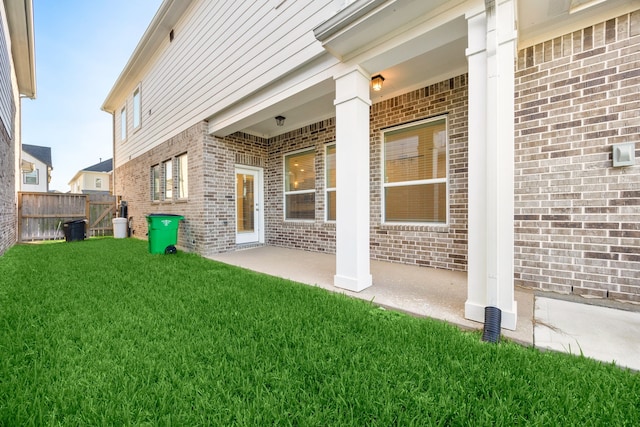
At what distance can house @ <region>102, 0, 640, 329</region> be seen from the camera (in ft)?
7.86

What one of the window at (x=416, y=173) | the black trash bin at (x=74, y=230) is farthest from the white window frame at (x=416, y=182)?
the black trash bin at (x=74, y=230)

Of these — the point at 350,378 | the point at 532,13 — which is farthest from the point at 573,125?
the point at 350,378

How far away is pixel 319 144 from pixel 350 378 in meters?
5.29

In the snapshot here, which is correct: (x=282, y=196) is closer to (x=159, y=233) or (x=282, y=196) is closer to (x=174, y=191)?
(x=159, y=233)

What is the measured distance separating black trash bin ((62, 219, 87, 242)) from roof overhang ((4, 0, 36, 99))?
5.02 m

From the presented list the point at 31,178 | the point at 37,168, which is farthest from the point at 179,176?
the point at 37,168

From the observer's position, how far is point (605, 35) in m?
2.81

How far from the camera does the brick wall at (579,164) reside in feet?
8.93

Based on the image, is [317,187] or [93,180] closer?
[317,187]

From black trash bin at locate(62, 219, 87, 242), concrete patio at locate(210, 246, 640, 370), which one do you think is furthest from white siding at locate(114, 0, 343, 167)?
concrete patio at locate(210, 246, 640, 370)

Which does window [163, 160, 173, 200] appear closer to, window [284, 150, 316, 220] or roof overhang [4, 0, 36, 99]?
window [284, 150, 316, 220]

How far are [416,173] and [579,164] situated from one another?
2120 millimetres

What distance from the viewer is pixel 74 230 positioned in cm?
839

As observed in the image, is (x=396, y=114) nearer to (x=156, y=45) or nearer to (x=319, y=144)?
(x=319, y=144)
